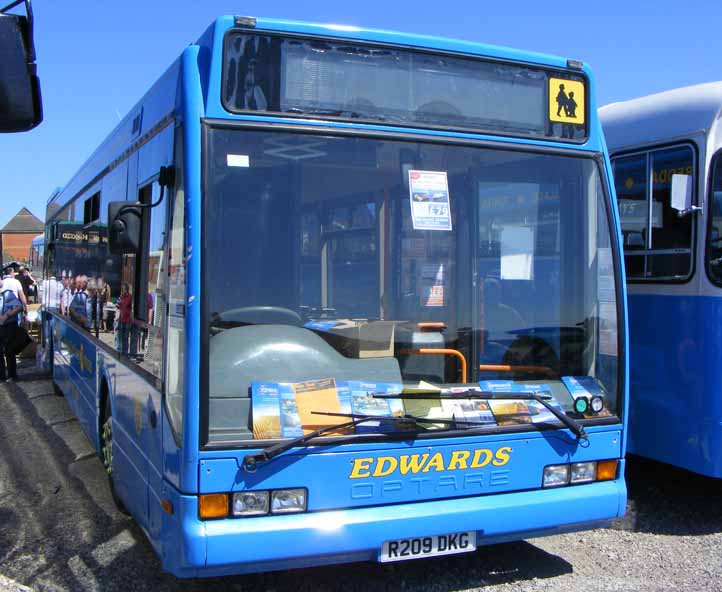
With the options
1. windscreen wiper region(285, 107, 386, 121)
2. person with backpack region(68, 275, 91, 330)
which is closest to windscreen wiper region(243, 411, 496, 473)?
windscreen wiper region(285, 107, 386, 121)

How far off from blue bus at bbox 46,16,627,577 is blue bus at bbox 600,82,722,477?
4.40ft

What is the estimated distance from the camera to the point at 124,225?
414cm

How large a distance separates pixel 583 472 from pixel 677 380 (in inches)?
67.3

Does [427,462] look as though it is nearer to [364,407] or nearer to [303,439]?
[364,407]

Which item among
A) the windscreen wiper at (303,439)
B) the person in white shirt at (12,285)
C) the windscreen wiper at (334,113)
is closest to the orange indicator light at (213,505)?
the windscreen wiper at (303,439)

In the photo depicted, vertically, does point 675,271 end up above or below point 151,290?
above

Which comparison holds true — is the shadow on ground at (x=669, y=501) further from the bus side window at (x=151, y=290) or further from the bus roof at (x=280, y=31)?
the bus side window at (x=151, y=290)

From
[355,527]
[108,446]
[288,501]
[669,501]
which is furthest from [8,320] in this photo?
[355,527]

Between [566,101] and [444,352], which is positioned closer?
[444,352]

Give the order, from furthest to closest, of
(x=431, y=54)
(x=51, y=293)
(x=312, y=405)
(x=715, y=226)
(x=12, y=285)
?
(x=12, y=285)
(x=51, y=293)
(x=715, y=226)
(x=431, y=54)
(x=312, y=405)

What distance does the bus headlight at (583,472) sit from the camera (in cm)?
436

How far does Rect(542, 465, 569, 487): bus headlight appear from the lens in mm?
4278

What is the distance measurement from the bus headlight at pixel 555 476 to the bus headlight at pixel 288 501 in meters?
1.35

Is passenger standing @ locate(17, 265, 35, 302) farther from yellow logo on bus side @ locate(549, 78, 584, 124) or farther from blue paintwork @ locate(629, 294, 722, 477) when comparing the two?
yellow logo on bus side @ locate(549, 78, 584, 124)
